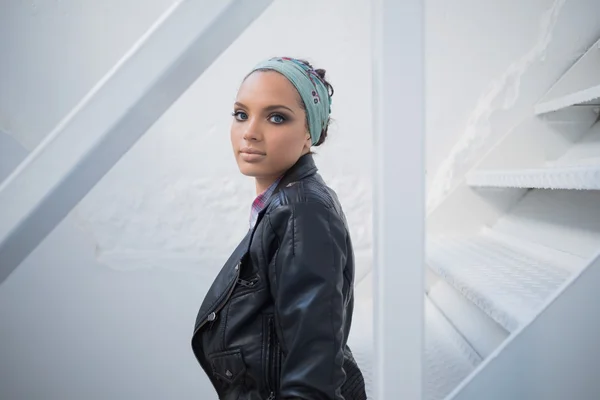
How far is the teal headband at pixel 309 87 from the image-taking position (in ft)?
2.33

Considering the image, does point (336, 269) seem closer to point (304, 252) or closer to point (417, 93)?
point (304, 252)

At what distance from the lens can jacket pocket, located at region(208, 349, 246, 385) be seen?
0.65 metres

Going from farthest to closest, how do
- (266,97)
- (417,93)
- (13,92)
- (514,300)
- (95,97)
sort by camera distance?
(13,92) < (514,300) < (266,97) < (95,97) < (417,93)

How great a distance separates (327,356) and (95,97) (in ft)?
1.20

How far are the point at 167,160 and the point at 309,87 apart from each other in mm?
1083

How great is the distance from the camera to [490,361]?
2.64 feet

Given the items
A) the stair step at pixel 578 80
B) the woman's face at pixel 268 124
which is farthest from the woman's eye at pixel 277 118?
the stair step at pixel 578 80

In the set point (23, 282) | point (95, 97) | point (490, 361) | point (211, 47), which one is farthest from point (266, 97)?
point (23, 282)

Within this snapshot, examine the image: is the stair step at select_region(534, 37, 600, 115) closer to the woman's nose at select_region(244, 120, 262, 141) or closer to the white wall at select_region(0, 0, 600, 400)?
the white wall at select_region(0, 0, 600, 400)

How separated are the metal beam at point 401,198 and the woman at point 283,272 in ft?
0.37

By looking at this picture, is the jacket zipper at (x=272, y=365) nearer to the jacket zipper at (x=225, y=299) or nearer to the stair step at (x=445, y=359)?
the jacket zipper at (x=225, y=299)

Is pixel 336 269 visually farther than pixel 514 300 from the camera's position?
No

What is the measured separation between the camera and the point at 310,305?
565 millimetres

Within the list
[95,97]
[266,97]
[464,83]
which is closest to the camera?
[95,97]
